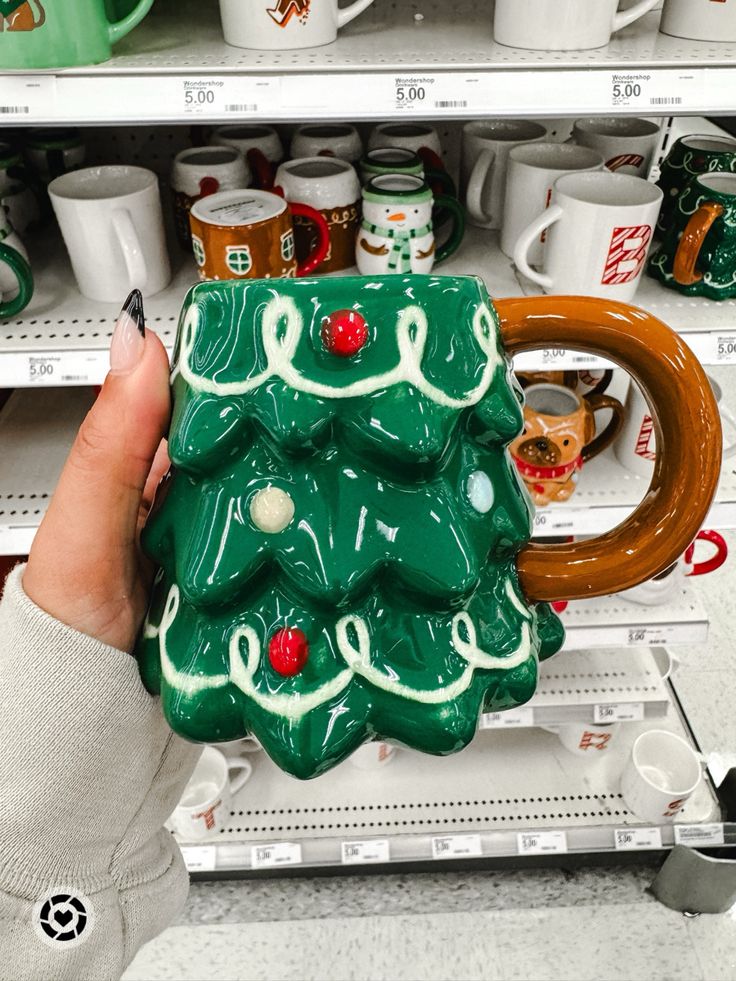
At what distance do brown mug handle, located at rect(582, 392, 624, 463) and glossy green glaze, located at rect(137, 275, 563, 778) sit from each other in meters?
0.66

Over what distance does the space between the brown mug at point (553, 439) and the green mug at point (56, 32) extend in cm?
60

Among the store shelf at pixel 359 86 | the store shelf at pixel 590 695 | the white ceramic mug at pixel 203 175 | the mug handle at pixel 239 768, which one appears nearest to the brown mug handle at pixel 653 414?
A: the store shelf at pixel 359 86

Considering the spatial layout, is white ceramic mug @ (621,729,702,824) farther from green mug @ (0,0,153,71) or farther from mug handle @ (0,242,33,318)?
green mug @ (0,0,153,71)

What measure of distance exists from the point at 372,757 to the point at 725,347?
0.89 m

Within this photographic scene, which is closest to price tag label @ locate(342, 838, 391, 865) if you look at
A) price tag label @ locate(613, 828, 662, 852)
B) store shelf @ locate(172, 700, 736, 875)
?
store shelf @ locate(172, 700, 736, 875)

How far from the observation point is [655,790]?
126cm

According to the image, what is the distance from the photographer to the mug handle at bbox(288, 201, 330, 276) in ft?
2.98

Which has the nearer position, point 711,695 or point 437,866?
point 437,866

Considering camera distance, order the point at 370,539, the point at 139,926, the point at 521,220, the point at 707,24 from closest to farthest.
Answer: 1. the point at 370,539
2. the point at 139,926
3. the point at 707,24
4. the point at 521,220

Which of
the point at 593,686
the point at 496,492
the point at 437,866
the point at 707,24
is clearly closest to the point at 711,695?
the point at 593,686

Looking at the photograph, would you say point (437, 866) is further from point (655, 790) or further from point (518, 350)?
point (518, 350)

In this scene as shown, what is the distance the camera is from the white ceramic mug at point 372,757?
53.7 inches

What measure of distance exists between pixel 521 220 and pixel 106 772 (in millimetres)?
799

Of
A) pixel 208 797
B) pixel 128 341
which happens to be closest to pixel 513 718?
pixel 208 797
